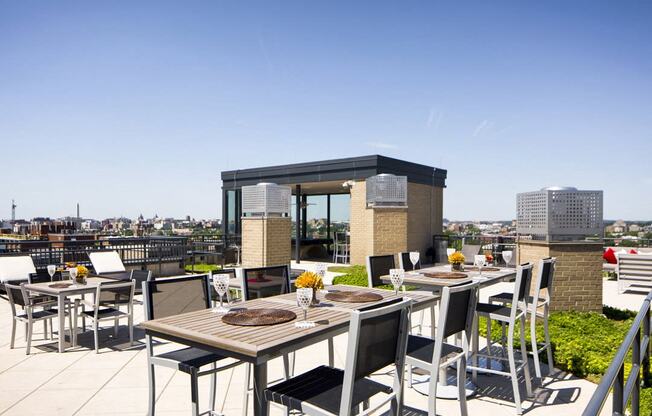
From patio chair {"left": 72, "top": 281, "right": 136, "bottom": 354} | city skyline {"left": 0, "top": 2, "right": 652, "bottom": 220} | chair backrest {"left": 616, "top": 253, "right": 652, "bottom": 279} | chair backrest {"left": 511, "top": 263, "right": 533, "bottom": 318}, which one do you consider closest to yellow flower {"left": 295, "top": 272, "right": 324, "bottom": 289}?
chair backrest {"left": 511, "top": 263, "right": 533, "bottom": 318}

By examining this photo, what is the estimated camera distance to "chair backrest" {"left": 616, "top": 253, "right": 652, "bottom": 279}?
953 centimetres

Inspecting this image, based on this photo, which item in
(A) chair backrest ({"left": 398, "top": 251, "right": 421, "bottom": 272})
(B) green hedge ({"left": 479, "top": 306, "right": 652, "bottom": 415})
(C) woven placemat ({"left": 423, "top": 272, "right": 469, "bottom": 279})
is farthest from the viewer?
(A) chair backrest ({"left": 398, "top": 251, "right": 421, "bottom": 272})

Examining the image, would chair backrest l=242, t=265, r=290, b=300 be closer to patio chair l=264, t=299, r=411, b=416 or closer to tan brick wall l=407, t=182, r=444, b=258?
patio chair l=264, t=299, r=411, b=416

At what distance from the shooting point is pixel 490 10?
9.72 metres

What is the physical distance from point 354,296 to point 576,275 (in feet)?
13.7

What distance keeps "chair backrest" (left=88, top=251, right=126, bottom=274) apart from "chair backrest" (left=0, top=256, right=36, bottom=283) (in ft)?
3.20

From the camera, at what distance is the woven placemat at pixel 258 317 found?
2465 mm

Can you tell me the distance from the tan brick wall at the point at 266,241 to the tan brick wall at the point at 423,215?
20.3ft

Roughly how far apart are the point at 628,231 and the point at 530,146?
4.98m

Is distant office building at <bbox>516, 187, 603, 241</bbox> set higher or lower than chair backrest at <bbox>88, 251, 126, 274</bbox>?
higher

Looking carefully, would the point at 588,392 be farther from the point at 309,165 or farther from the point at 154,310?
the point at 309,165

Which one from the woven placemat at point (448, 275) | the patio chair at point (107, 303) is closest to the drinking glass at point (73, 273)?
the patio chair at point (107, 303)

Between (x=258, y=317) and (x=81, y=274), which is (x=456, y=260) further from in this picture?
(x=81, y=274)

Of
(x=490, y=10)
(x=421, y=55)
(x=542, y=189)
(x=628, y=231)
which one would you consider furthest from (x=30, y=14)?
(x=628, y=231)
